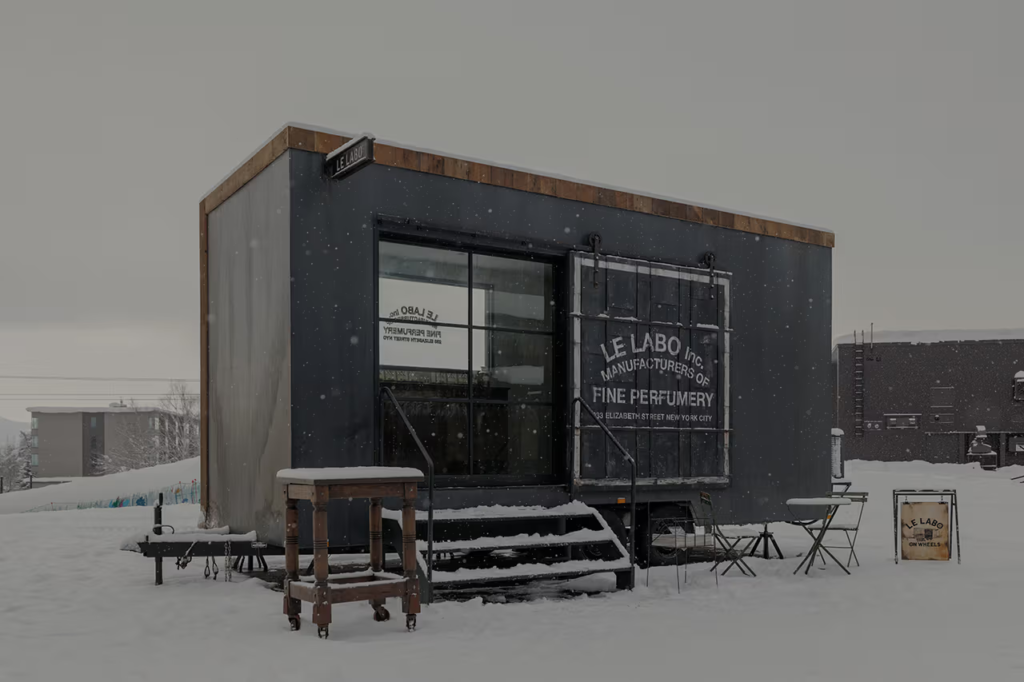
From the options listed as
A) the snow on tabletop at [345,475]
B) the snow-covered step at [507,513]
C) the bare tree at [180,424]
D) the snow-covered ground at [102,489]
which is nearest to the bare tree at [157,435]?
the bare tree at [180,424]

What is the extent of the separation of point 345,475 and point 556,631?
5.85 ft

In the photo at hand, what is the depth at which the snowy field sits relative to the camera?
5.54 m

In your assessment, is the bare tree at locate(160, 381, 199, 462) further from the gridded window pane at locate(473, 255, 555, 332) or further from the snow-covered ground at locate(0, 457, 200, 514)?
the gridded window pane at locate(473, 255, 555, 332)

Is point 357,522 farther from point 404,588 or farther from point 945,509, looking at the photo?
point 945,509

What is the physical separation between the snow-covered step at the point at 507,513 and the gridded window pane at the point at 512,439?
79cm

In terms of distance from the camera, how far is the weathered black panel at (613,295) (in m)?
7.89

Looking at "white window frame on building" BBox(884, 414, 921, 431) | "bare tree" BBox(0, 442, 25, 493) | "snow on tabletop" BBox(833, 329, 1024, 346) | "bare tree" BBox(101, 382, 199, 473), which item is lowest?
"bare tree" BBox(0, 442, 25, 493)

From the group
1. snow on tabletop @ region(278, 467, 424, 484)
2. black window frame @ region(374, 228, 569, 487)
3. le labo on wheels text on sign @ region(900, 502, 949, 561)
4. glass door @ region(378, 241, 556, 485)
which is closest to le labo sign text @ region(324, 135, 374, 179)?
black window frame @ region(374, 228, 569, 487)

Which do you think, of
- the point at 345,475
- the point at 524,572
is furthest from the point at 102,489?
the point at 345,475

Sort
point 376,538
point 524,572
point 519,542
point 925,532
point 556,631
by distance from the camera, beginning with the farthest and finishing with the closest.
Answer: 1. point 925,532
2. point 519,542
3. point 524,572
4. point 376,538
5. point 556,631

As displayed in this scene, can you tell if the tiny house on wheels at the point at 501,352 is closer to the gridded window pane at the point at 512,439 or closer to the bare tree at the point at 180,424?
the gridded window pane at the point at 512,439

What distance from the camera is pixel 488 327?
9.12 meters

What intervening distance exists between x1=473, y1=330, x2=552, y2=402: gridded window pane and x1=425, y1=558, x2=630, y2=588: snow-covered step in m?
1.99

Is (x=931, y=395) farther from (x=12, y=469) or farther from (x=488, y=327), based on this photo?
(x=12, y=469)
